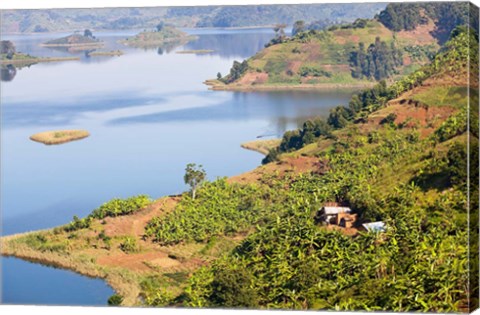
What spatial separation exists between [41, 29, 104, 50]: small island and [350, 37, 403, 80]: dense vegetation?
225 inches

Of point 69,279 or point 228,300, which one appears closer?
point 228,300

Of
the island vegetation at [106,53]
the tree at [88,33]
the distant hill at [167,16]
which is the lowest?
the island vegetation at [106,53]

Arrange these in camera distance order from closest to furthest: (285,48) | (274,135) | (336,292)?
(336,292)
(274,135)
(285,48)

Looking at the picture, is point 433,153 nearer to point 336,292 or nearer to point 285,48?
point 336,292

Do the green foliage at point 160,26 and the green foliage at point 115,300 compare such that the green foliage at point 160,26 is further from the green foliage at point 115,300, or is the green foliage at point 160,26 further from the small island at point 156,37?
the green foliage at point 115,300

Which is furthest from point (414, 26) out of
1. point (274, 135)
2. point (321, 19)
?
point (274, 135)

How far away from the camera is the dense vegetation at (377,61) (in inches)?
767

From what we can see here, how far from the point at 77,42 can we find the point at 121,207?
6679 mm

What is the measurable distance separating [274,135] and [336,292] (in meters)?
6.34

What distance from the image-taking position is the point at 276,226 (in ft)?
38.5

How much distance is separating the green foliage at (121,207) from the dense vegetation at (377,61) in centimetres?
760

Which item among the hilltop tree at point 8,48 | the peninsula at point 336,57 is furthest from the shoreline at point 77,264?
the peninsula at point 336,57

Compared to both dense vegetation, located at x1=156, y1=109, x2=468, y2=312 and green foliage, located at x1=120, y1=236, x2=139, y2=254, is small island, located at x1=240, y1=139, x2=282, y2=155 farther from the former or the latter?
green foliage, located at x1=120, y1=236, x2=139, y2=254

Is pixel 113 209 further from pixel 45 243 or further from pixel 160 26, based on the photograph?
pixel 160 26
